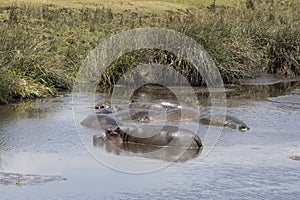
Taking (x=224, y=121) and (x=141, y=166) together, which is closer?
(x=141, y=166)

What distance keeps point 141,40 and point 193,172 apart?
30.3ft

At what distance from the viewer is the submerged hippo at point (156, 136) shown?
1090cm

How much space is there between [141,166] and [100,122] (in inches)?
113

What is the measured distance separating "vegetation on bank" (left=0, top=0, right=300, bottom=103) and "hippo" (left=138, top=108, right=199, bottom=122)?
136 inches

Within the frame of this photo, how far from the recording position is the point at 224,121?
41.9 ft

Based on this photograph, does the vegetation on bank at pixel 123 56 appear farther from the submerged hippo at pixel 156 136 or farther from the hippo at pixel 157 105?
the submerged hippo at pixel 156 136

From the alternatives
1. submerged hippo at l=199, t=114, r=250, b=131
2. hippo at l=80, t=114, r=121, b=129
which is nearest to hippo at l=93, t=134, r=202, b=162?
hippo at l=80, t=114, r=121, b=129

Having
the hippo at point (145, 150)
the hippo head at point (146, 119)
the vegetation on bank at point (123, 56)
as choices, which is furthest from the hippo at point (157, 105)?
the hippo at point (145, 150)

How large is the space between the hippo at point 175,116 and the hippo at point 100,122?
2.18 feet

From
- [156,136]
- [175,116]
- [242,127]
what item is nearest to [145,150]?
[156,136]

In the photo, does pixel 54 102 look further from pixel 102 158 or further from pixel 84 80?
pixel 102 158

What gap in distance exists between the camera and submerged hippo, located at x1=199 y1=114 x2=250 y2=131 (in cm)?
1251

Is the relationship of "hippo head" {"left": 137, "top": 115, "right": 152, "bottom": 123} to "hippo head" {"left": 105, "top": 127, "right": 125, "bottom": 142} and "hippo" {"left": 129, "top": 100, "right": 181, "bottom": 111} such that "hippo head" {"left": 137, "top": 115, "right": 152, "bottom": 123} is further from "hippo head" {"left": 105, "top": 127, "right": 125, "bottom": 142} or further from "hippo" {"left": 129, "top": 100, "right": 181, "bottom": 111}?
"hippo head" {"left": 105, "top": 127, "right": 125, "bottom": 142}

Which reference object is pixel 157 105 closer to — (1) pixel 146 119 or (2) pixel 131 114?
(2) pixel 131 114
